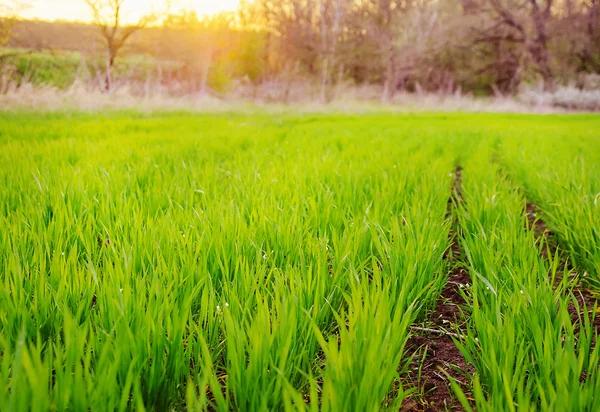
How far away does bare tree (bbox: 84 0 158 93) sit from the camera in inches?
599

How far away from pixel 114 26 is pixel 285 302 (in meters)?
18.1

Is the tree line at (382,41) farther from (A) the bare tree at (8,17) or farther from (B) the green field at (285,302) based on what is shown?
(B) the green field at (285,302)

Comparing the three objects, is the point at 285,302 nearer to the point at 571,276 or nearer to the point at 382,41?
the point at 571,276

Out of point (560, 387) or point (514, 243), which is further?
point (514, 243)

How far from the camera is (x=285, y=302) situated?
88cm

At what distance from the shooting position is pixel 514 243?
1568 millimetres

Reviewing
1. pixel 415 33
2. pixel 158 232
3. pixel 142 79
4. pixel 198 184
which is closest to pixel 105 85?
pixel 142 79

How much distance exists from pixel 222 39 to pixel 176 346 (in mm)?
26618

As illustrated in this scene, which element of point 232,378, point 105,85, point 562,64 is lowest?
point 232,378

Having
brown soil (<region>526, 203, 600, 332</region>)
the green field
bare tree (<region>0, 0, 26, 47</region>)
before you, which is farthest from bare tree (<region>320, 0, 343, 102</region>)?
the green field

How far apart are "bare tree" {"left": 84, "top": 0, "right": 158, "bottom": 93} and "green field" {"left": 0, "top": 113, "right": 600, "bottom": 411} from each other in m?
14.3

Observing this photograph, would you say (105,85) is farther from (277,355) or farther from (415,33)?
(415,33)

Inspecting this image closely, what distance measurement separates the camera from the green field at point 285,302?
723 mm

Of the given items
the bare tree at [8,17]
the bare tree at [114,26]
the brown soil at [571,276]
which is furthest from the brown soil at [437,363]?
the bare tree at [114,26]
